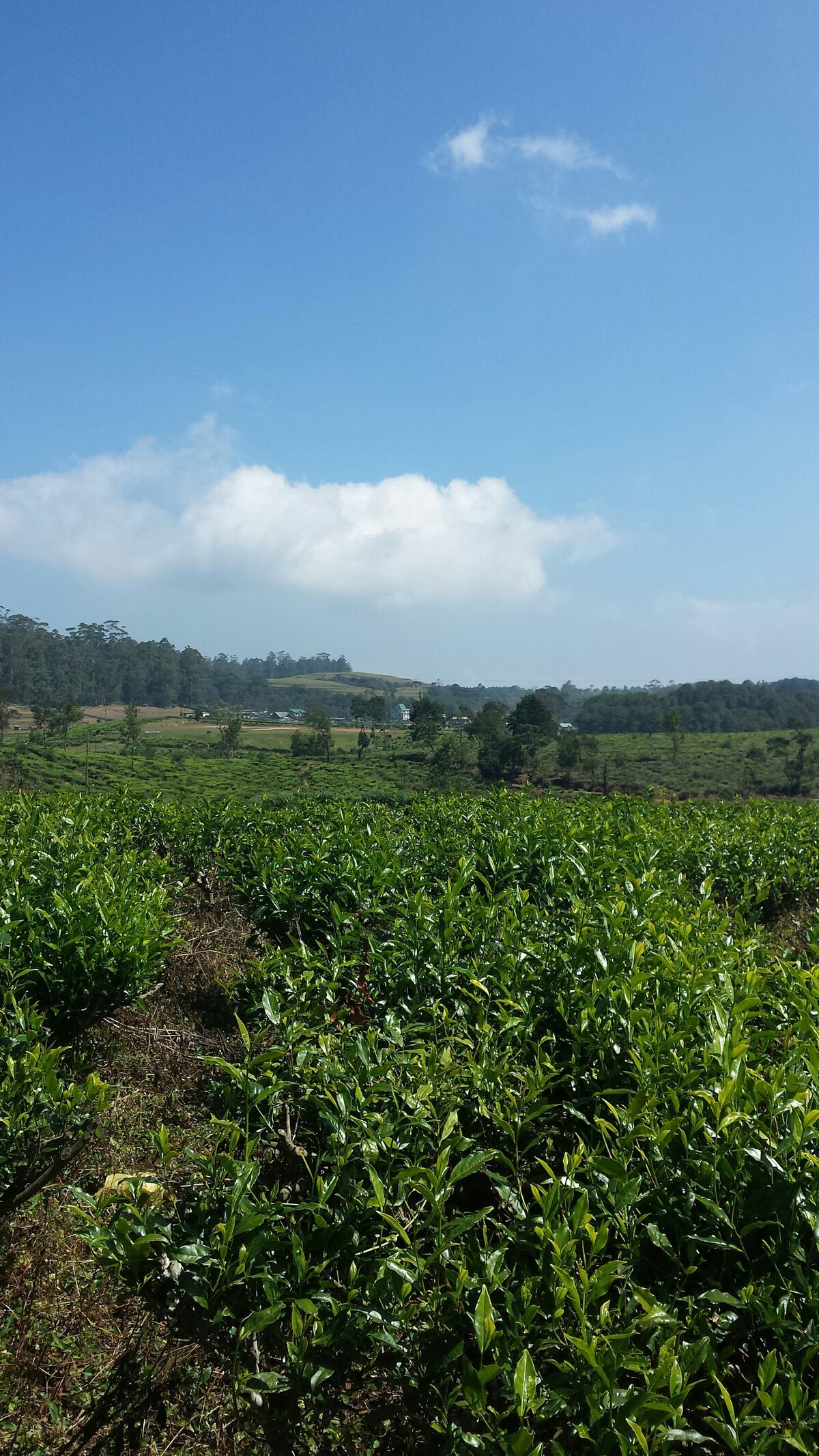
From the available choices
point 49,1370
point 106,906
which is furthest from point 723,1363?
point 106,906

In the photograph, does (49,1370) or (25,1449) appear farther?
(49,1370)

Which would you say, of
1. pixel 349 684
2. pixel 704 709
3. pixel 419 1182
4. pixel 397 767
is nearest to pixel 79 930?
pixel 419 1182

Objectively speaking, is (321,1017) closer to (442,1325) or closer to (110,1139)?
(442,1325)

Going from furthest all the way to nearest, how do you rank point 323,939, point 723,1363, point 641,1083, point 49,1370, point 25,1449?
point 323,939, point 49,1370, point 25,1449, point 641,1083, point 723,1363

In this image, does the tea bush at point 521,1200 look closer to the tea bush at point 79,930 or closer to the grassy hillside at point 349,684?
the tea bush at point 79,930

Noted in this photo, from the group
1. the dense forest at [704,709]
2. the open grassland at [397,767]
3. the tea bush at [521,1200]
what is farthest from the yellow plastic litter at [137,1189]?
the dense forest at [704,709]

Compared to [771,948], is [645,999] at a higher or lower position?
higher

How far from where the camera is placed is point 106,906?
331 centimetres

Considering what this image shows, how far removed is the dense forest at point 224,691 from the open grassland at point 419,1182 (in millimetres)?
50249

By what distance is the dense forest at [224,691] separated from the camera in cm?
7631

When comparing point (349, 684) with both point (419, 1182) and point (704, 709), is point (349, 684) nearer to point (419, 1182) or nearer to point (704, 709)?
point (704, 709)

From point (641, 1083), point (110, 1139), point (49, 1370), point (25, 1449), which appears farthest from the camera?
point (110, 1139)

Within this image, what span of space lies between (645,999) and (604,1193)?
0.74 meters

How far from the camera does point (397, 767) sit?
173ft
